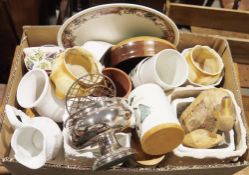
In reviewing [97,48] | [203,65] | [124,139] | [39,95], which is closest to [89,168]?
[124,139]

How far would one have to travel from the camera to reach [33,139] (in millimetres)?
676

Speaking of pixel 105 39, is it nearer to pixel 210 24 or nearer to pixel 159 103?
pixel 159 103

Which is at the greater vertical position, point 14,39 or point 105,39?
point 105,39

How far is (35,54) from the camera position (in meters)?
0.79

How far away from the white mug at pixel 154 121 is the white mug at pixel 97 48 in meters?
0.17

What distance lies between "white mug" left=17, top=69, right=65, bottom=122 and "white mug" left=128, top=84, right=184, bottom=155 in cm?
16

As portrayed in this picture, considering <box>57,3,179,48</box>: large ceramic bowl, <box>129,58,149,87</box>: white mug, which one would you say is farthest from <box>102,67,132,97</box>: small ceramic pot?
<box>57,3,179,48</box>: large ceramic bowl

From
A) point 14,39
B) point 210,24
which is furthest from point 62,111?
point 210,24

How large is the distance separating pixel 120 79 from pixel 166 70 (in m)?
0.11

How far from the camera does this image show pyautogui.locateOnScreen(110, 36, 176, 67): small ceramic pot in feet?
2.42

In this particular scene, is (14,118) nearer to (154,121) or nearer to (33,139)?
(33,139)

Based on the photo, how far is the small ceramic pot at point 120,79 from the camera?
2.37 ft

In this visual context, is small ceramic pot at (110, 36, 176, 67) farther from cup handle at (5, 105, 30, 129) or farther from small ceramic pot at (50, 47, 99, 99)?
cup handle at (5, 105, 30, 129)

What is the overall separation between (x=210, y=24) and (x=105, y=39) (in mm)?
512
